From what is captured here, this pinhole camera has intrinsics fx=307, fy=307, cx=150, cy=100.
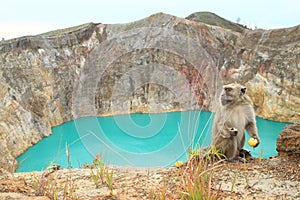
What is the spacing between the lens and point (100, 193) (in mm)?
2314

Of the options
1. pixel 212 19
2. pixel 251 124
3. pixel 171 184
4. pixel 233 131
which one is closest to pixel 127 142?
pixel 251 124

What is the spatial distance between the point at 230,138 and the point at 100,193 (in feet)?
5.02

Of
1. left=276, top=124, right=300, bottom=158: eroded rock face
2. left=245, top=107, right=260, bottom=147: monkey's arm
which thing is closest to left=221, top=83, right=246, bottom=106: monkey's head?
left=245, top=107, right=260, bottom=147: monkey's arm

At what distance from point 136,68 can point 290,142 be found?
19970 mm

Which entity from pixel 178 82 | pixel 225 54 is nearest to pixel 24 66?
pixel 178 82

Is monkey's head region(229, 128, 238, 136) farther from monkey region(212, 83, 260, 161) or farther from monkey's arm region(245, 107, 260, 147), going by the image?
monkey's arm region(245, 107, 260, 147)

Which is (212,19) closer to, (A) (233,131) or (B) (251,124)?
(B) (251,124)

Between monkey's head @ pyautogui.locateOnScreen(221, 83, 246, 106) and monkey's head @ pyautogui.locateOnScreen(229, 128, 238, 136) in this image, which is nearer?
monkey's head @ pyautogui.locateOnScreen(229, 128, 238, 136)

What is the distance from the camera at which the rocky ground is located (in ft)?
6.72

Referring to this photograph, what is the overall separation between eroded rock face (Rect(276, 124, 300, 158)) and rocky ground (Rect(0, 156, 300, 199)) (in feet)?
0.22

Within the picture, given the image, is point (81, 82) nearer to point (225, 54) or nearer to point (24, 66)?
point (24, 66)

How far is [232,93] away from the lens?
3.29m

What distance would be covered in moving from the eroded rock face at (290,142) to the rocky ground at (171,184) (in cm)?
7

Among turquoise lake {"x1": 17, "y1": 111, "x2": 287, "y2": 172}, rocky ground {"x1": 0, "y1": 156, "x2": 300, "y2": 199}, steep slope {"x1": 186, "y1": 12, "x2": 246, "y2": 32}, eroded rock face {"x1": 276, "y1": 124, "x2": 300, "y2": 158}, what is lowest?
turquoise lake {"x1": 17, "y1": 111, "x2": 287, "y2": 172}
